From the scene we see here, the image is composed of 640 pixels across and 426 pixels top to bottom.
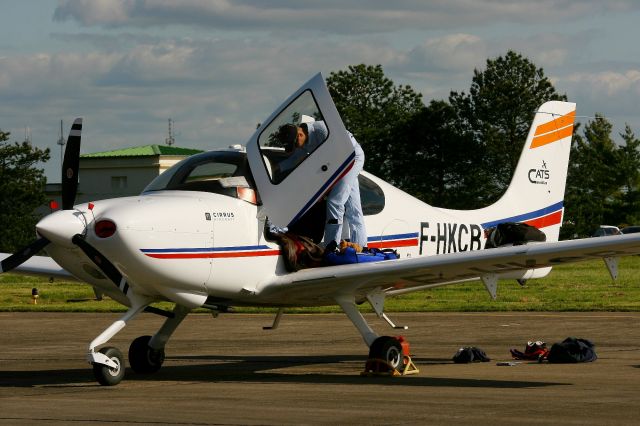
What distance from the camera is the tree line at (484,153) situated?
3359 inches

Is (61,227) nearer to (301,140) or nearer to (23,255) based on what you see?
(23,255)

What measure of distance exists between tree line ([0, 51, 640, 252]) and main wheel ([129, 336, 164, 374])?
64288 mm

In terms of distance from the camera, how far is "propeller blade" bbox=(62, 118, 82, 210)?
12641mm

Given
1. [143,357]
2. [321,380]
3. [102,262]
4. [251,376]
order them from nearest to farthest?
[102,262], [321,380], [251,376], [143,357]

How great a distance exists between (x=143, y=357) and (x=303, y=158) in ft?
10.00

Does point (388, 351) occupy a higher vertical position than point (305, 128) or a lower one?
lower

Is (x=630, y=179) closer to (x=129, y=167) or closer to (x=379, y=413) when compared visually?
(x=129, y=167)

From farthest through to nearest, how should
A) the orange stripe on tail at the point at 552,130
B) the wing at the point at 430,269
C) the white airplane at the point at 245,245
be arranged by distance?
the orange stripe on tail at the point at 552,130, the wing at the point at 430,269, the white airplane at the point at 245,245

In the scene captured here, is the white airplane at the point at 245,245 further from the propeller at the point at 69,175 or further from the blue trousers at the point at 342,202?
the blue trousers at the point at 342,202

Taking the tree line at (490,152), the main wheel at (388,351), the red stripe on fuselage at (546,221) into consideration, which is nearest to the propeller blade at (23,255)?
the main wheel at (388,351)

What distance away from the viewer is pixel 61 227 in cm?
1183

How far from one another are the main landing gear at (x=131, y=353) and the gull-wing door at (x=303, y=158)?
1812 millimetres

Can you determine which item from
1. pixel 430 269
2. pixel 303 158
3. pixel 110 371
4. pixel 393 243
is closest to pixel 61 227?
pixel 110 371

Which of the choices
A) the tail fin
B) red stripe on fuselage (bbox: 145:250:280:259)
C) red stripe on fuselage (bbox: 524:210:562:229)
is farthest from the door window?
red stripe on fuselage (bbox: 524:210:562:229)
